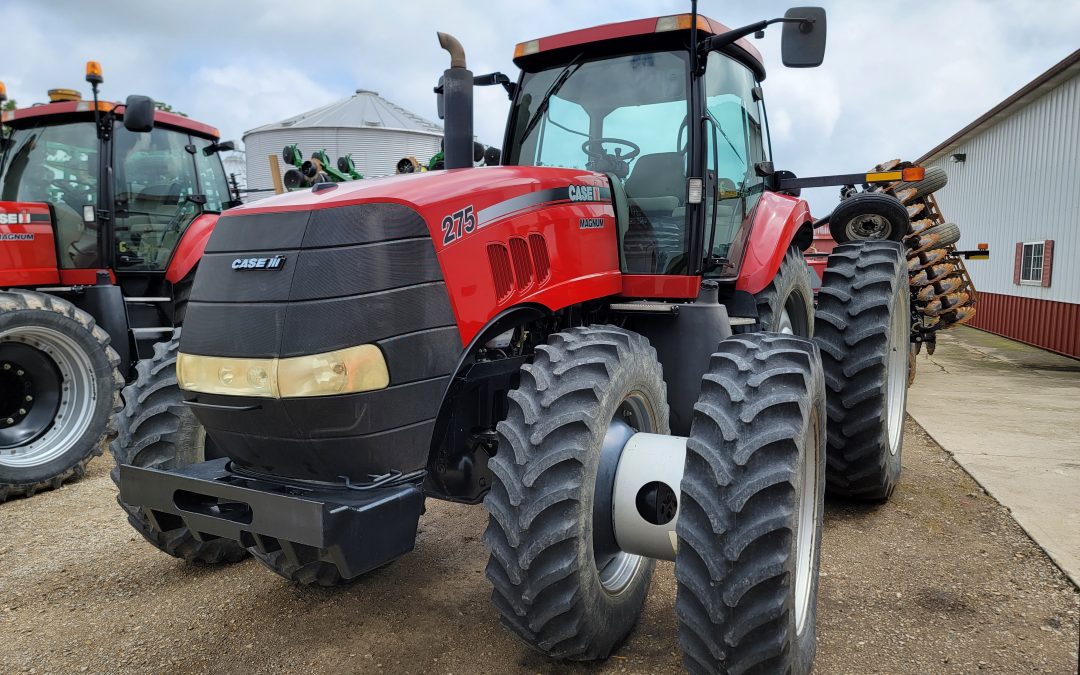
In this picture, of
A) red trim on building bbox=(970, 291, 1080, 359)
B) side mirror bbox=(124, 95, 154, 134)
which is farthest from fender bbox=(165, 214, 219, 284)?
red trim on building bbox=(970, 291, 1080, 359)

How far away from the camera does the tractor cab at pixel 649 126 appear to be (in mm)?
3547

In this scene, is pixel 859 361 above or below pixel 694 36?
below

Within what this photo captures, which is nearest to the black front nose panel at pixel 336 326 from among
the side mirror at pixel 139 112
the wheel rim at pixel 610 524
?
the wheel rim at pixel 610 524

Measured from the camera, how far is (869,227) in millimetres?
5430

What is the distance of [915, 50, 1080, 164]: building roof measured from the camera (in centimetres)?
1132

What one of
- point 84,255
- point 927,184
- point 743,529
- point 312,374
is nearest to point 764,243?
point 743,529

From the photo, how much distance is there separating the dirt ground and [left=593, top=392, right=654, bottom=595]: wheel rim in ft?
0.92

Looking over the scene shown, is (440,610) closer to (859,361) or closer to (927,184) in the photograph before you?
(859,361)

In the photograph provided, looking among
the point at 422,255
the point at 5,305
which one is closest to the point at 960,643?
the point at 422,255

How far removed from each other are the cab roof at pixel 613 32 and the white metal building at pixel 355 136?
61.8 feet

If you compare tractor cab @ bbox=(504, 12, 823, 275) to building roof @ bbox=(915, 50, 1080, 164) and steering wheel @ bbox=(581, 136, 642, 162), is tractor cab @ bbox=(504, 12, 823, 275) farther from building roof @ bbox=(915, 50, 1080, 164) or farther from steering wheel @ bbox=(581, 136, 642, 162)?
building roof @ bbox=(915, 50, 1080, 164)

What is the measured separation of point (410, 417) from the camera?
2463 mm

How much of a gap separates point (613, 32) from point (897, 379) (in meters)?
2.97

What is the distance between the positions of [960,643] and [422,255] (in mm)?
2536
